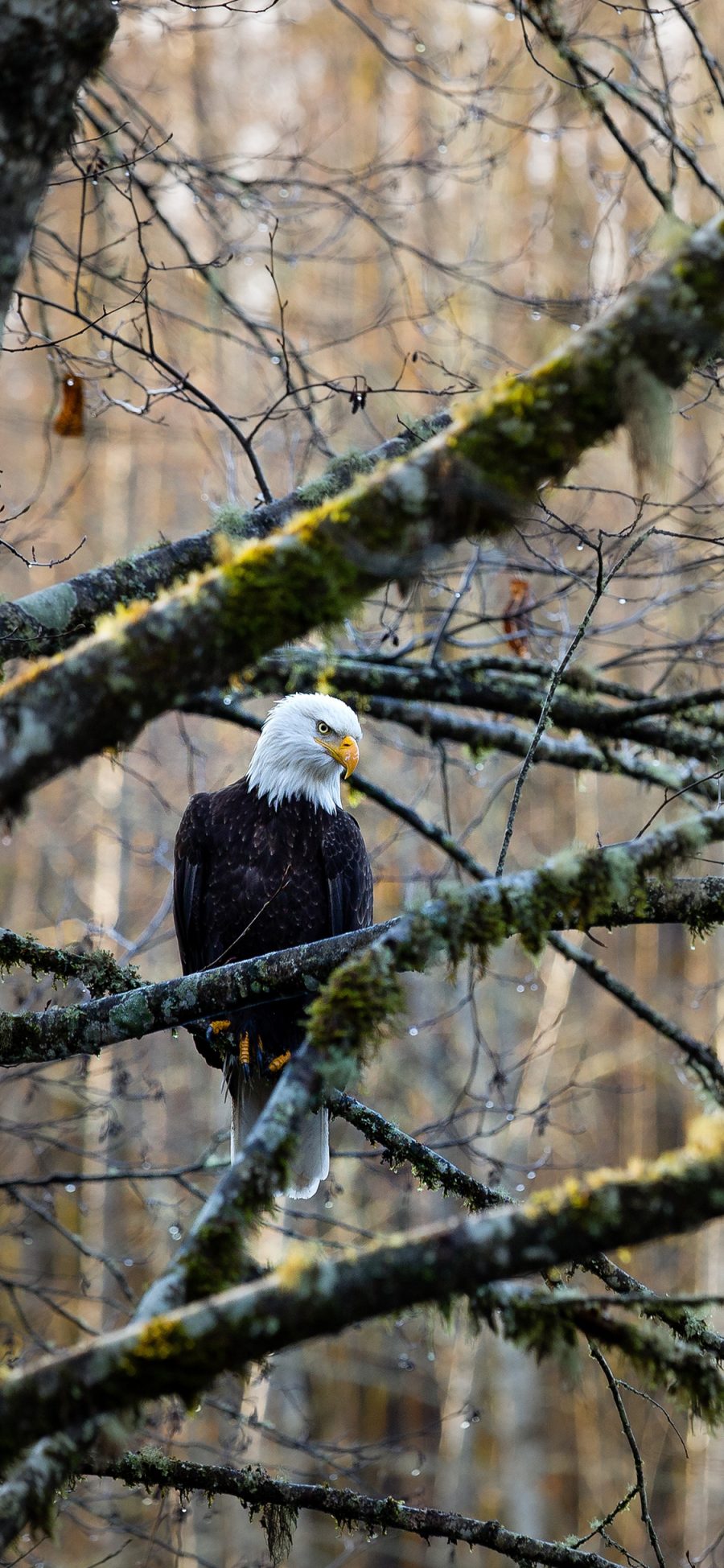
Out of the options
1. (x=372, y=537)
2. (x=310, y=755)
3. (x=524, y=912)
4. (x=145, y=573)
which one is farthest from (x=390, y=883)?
(x=372, y=537)

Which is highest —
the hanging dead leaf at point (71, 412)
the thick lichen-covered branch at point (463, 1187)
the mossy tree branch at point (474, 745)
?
the hanging dead leaf at point (71, 412)

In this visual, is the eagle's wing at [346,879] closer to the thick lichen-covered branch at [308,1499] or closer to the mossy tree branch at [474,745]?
the mossy tree branch at [474,745]

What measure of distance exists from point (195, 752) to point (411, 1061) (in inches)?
359

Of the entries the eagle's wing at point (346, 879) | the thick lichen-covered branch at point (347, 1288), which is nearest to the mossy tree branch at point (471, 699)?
the eagle's wing at point (346, 879)

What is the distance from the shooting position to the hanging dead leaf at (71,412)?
13.3ft

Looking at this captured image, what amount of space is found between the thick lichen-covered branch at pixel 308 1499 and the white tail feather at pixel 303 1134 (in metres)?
2.01

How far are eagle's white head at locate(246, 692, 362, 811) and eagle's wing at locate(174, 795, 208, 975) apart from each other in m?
0.29

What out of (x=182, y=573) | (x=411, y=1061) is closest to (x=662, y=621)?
(x=411, y=1061)

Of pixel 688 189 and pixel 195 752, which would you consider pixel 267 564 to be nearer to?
pixel 195 752

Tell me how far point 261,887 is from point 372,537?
321 cm

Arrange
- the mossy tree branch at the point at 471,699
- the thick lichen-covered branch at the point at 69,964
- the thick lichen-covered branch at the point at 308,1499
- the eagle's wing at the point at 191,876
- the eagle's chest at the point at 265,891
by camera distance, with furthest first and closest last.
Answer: the eagle's wing at the point at 191,876 < the eagle's chest at the point at 265,891 < the mossy tree branch at the point at 471,699 < the thick lichen-covered branch at the point at 69,964 < the thick lichen-covered branch at the point at 308,1499

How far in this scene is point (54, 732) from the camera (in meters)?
1.74

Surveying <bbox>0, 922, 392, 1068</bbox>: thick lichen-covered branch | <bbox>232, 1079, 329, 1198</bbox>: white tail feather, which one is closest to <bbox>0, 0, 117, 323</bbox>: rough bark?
<bbox>0, 922, 392, 1068</bbox>: thick lichen-covered branch

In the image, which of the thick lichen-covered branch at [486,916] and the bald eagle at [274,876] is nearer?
the thick lichen-covered branch at [486,916]
